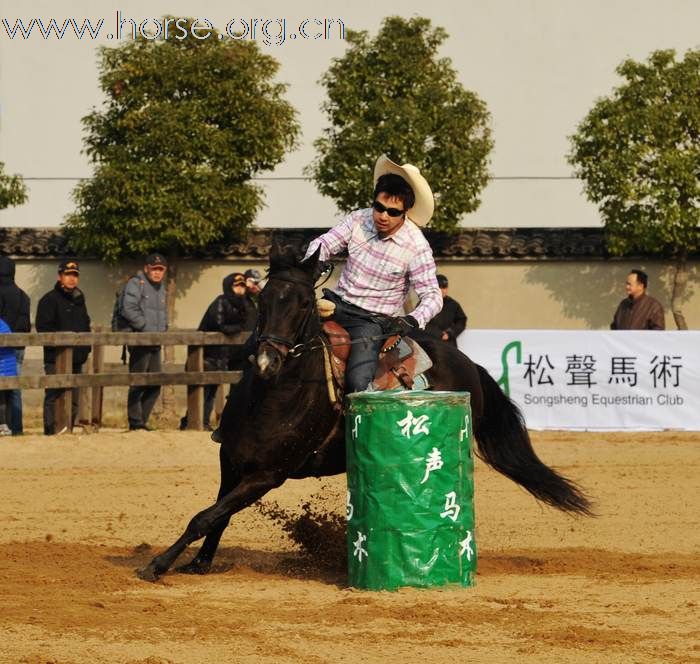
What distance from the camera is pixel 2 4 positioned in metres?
28.9

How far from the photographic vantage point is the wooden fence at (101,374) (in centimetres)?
1505

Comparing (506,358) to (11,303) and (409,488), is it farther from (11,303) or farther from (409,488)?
(409,488)

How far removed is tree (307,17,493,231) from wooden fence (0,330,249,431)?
8.64 m

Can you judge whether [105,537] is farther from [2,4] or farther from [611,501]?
[2,4]

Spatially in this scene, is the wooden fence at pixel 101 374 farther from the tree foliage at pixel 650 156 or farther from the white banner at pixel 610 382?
the tree foliage at pixel 650 156

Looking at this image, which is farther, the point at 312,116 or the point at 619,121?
the point at 312,116

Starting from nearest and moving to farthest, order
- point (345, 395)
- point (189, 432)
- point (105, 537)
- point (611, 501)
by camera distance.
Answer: point (345, 395) < point (105, 537) < point (611, 501) < point (189, 432)

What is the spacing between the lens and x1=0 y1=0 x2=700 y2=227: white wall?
2950 centimetres

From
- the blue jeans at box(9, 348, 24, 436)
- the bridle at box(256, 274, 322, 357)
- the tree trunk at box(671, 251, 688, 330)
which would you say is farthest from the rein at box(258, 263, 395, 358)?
the tree trunk at box(671, 251, 688, 330)

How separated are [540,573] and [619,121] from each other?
17.1 metres

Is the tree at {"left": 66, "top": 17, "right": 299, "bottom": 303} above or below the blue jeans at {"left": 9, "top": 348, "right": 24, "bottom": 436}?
above

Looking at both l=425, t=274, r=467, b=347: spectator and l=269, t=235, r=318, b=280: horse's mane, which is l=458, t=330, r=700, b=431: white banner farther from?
l=269, t=235, r=318, b=280: horse's mane

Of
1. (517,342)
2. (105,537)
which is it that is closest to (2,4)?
(517,342)

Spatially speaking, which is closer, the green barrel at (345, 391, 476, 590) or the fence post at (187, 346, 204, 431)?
the green barrel at (345, 391, 476, 590)
